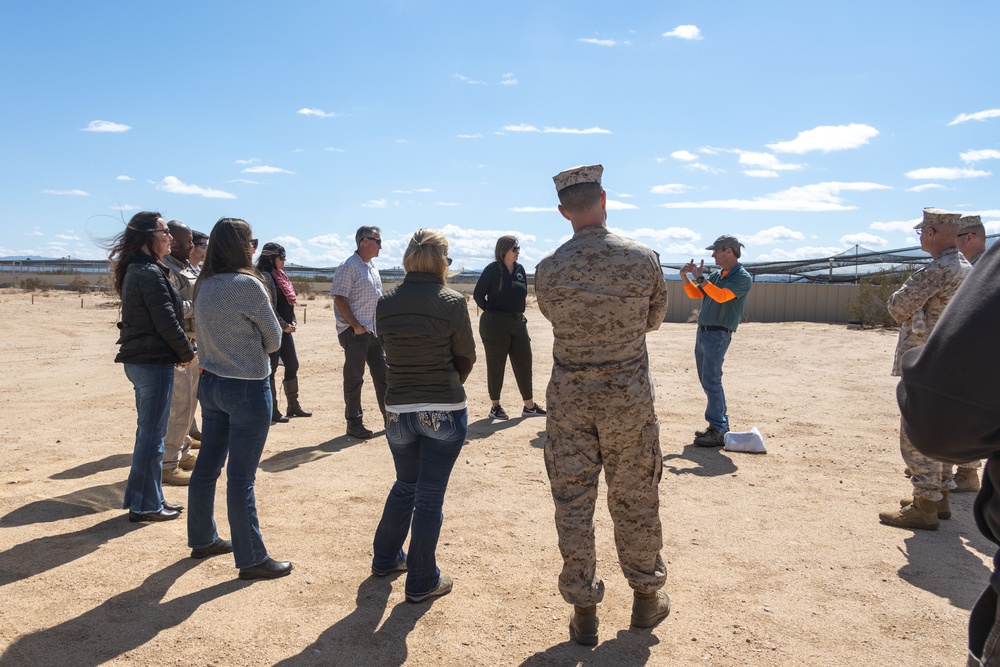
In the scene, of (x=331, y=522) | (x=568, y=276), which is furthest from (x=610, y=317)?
(x=331, y=522)

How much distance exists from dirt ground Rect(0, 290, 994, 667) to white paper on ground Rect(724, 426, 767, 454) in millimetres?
115

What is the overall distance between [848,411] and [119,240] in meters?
7.86

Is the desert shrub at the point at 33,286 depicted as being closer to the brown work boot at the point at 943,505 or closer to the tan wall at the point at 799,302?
the tan wall at the point at 799,302

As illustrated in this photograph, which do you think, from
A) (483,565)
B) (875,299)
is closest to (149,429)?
(483,565)

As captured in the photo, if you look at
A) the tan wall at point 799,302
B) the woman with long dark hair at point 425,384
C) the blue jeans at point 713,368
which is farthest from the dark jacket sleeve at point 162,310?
the tan wall at point 799,302

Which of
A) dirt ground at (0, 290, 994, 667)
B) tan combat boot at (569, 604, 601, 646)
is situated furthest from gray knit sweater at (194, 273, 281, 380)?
tan combat boot at (569, 604, 601, 646)

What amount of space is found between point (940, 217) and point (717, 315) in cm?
235

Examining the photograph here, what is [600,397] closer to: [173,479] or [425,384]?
[425,384]

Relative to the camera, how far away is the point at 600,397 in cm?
312

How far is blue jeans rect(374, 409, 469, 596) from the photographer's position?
3.52 meters

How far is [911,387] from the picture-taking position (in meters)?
1.49

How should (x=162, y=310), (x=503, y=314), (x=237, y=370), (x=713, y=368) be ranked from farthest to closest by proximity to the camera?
1. (x=503, y=314)
2. (x=713, y=368)
3. (x=162, y=310)
4. (x=237, y=370)

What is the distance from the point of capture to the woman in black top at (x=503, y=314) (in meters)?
7.87

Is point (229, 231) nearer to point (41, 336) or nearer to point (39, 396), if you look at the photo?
point (39, 396)
